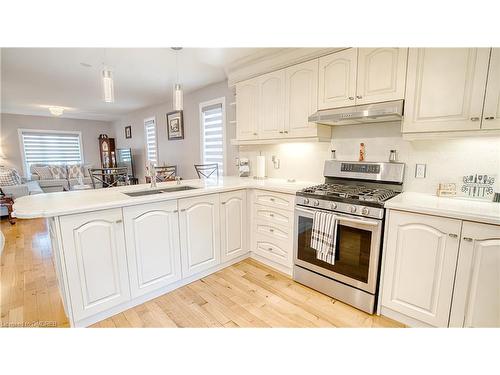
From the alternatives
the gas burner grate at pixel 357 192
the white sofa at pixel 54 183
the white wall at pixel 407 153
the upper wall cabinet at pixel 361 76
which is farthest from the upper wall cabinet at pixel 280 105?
the white sofa at pixel 54 183

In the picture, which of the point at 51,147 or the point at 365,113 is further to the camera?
the point at 51,147

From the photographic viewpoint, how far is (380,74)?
6.13ft

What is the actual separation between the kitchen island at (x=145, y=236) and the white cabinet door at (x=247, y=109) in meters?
0.77

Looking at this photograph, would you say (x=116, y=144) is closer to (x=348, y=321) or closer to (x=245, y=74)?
(x=245, y=74)

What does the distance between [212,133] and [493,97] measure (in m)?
3.46

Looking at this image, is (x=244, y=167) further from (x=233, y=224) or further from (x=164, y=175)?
(x=164, y=175)

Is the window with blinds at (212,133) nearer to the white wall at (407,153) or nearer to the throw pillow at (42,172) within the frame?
the white wall at (407,153)

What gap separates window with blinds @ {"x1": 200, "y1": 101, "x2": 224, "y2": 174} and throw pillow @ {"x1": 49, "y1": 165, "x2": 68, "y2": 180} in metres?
5.13

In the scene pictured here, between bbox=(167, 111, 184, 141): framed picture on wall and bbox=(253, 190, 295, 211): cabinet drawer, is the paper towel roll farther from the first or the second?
bbox=(167, 111, 184, 141): framed picture on wall

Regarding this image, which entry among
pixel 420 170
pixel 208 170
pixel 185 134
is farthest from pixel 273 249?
pixel 185 134

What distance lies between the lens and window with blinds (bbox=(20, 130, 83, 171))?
21.8ft

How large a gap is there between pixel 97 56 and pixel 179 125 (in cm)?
202

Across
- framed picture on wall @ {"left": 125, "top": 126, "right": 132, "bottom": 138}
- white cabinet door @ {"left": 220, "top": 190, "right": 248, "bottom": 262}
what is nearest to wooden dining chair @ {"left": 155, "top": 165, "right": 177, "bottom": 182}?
white cabinet door @ {"left": 220, "top": 190, "right": 248, "bottom": 262}

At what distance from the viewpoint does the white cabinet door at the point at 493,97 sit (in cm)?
143
